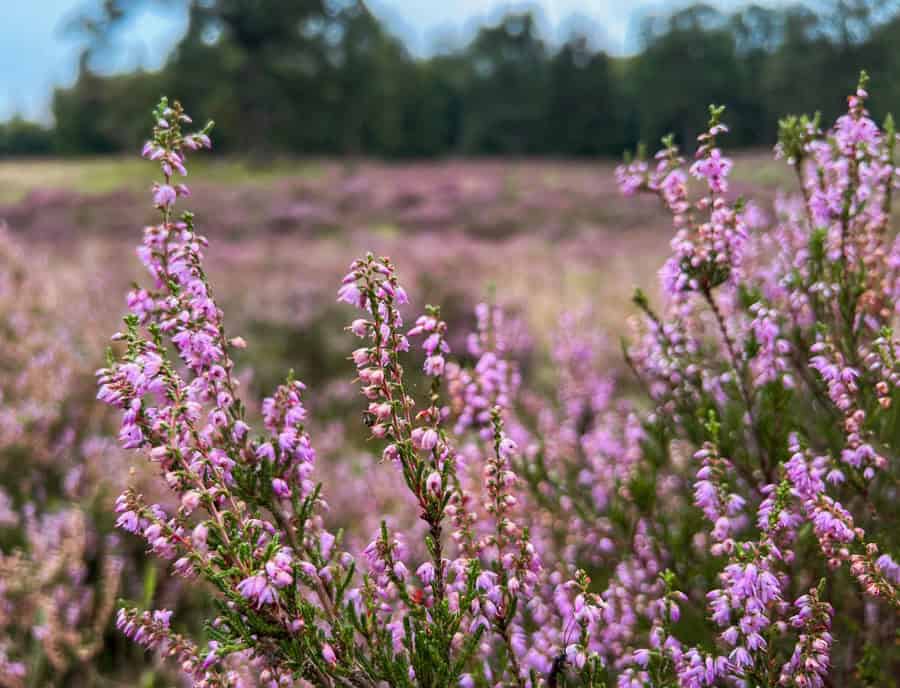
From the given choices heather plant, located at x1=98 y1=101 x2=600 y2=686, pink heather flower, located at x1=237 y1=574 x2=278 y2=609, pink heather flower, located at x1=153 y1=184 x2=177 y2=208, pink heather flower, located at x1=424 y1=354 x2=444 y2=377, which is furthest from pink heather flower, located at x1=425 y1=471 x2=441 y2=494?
pink heather flower, located at x1=153 y1=184 x2=177 y2=208

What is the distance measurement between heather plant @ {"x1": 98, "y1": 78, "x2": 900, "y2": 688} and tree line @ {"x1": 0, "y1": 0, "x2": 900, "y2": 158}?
31.6m

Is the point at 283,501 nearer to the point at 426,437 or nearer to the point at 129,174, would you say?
the point at 426,437

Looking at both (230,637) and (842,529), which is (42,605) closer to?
(230,637)

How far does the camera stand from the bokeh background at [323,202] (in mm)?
5504

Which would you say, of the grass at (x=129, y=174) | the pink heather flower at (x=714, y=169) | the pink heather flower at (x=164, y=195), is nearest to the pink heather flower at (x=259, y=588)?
the pink heather flower at (x=164, y=195)

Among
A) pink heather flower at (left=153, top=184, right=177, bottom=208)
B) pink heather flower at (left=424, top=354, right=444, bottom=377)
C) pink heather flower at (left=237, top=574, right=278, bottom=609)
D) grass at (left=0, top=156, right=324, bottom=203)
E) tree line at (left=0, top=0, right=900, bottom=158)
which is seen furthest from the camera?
tree line at (left=0, top=0, right=900, bottom=158)

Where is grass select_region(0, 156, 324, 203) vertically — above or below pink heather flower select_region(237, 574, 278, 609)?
above

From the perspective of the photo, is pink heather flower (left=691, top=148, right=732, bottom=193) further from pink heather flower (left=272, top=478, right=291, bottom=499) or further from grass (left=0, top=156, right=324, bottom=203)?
grass (left=0, top=156, right=324, bottom=203)

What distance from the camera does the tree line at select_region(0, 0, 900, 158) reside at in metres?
42.2

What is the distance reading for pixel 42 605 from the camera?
4062mm

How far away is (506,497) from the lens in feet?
6.79

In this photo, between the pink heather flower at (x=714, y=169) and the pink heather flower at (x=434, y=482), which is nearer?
the pink heather flower at (x=434, y=482)

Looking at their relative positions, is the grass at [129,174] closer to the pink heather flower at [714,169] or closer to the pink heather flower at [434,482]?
the pink heather flower at [714,169]

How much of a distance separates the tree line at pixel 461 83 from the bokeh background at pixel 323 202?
194 mm
